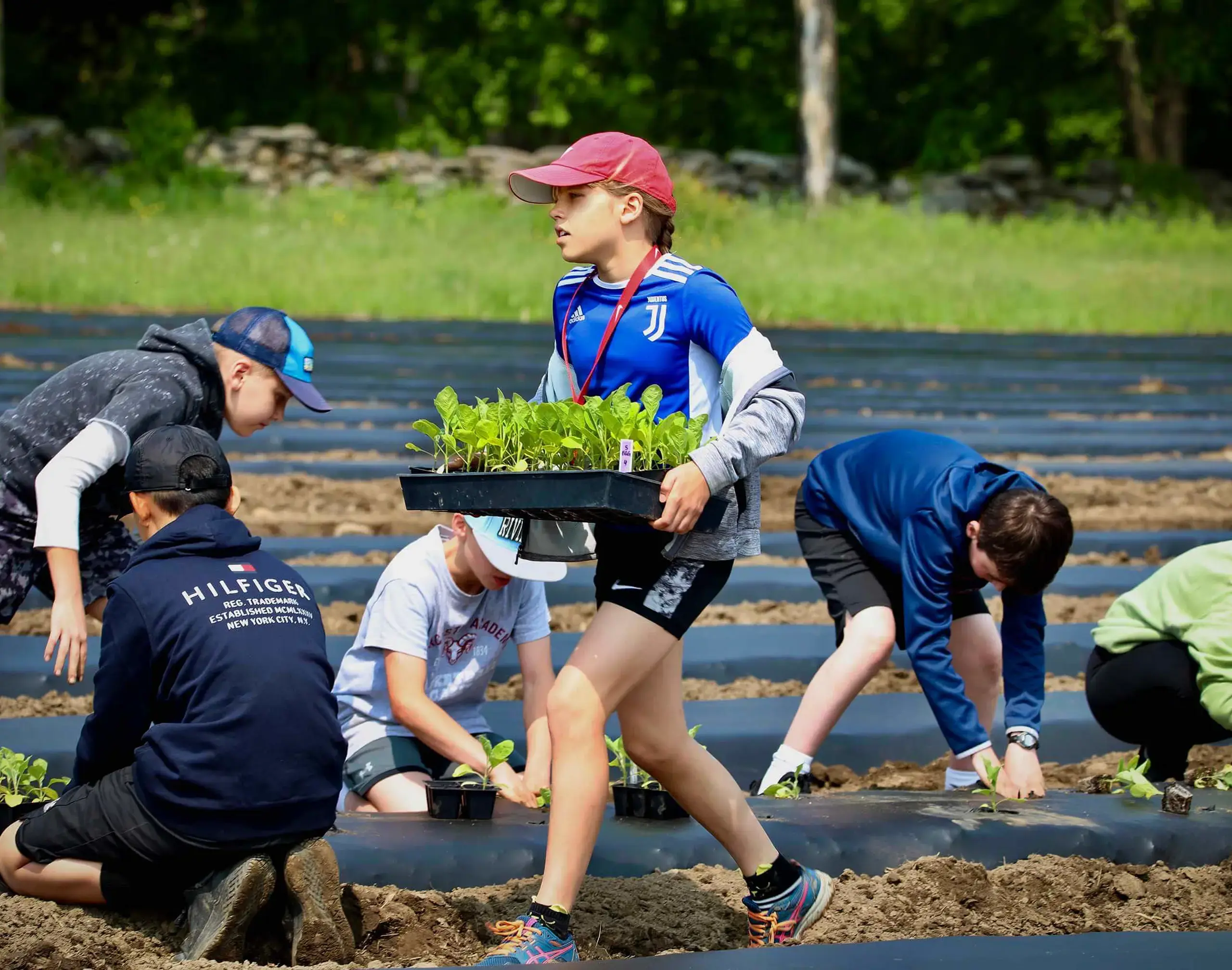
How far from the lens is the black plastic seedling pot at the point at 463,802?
342cm

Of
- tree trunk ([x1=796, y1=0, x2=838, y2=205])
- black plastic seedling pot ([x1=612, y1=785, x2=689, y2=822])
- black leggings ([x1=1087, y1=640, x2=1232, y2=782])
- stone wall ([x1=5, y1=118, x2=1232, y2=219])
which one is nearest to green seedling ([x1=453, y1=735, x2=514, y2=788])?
black plastic seedling pot ([x1=612, y1=785, x2=689, y2=822])

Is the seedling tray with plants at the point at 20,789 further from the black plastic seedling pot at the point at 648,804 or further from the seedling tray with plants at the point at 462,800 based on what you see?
the black plastic seedling pot at the point at 648,804

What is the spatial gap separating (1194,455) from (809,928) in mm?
6000

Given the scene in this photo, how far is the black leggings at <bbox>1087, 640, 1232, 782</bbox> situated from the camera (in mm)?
4141

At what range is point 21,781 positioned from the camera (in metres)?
3.27

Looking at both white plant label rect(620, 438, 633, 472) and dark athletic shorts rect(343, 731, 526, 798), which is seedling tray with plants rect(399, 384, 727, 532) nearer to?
white plant label rect(620, 438, 633, 472)

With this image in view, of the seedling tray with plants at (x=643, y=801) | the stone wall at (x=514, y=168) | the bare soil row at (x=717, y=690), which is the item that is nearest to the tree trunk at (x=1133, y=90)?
the stone wall at (x=514, y=168)

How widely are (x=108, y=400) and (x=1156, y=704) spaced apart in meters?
2.76

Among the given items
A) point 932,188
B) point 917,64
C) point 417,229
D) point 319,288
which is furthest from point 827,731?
point 917,64

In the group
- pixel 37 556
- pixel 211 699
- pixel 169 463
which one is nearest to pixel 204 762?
pixel 211 699

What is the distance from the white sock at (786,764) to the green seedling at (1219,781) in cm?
106

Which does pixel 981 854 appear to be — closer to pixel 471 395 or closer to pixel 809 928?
pixel 809 928

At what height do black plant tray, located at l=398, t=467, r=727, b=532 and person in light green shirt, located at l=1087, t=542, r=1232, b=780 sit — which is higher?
black plant tray, located at l=398, t=467, r=727, b=532

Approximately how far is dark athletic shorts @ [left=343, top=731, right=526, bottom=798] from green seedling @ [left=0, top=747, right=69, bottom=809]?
0.73 m
